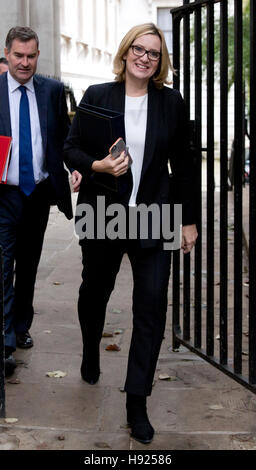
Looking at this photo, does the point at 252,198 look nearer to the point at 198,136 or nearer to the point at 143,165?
the point at 143,165

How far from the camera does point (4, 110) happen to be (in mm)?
5258

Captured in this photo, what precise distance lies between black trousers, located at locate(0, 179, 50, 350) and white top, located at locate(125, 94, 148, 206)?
3.93ft

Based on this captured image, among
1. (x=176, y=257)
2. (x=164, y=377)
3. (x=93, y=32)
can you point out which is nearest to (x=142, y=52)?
(x=176, y=257)

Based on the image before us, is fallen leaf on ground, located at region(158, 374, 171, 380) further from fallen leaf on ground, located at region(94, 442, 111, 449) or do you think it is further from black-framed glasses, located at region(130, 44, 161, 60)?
black-framed glasses, located at region(130, 44, 161, 60)

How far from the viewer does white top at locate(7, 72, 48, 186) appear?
5266mm

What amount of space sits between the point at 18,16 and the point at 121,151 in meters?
5.36

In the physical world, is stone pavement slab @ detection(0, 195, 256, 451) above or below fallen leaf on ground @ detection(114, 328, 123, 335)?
above

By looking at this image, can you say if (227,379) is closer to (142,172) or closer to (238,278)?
(238,278)

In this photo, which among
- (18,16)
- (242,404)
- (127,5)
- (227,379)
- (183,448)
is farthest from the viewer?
(127,5)

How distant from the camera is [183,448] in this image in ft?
13.7

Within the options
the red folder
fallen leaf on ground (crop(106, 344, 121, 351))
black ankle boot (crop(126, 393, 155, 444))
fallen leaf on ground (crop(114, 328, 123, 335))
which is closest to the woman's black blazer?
the red folder

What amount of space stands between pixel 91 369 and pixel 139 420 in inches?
35.1

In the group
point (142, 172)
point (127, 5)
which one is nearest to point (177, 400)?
point (142, 172)

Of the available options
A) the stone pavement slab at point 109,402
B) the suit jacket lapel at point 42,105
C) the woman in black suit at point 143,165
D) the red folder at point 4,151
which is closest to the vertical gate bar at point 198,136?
the stone pavement slab at point 109,402
